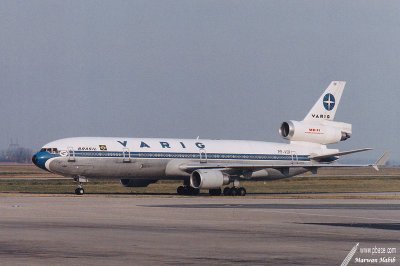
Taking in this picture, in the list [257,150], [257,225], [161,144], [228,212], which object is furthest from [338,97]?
[257,225]

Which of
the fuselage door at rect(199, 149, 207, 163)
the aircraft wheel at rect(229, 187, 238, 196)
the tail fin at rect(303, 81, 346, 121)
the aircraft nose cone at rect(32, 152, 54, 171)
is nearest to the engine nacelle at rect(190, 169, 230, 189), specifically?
the aircraft wheel at rect(229, 187, 238, 196)

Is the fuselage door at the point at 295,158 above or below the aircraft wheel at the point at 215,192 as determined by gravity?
above

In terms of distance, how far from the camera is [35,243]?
65.3 ft

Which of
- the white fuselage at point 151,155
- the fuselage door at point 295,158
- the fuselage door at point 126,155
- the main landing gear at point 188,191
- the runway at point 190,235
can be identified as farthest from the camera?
the fuselage door at point 295,158

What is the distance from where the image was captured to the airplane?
5294cm

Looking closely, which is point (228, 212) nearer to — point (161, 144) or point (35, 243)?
point (35, 243)

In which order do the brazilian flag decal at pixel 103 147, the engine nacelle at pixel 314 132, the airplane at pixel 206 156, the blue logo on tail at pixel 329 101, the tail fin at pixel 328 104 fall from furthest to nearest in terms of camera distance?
1. the blue logo on tail at pixel 329 101
2. the tail fin at pixel 328 104
3. the engine nacelle at pixel 314 132
4. the brazilian flag decal at pixel 103 147
5. the airplane at pixel 206 156

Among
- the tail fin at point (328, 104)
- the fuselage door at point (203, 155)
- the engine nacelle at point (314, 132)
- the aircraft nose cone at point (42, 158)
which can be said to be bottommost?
the aircraft nose cone at point (42, 158)

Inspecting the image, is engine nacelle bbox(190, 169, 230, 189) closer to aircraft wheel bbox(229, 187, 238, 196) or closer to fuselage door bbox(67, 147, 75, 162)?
aircraft wheel bbox(229, 187, 238, 196)

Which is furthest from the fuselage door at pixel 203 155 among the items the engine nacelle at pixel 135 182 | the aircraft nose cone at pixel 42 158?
the aircraft nose cone at pixel 42 158

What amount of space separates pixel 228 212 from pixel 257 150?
1104 inches

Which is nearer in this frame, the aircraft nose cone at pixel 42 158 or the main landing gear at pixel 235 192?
the aircraft nose cone at pixel 42 158

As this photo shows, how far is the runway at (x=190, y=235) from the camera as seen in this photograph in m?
17.2

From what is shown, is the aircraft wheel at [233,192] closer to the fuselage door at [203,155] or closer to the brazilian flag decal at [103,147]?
the fuselage door at [203,155]
